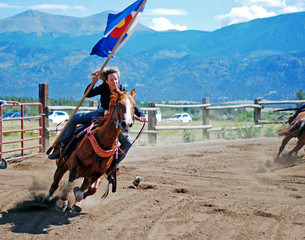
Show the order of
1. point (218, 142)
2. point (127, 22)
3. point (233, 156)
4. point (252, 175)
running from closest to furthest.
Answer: point (127, 22), point (252, 175), point (233, 156), point (218, 142)

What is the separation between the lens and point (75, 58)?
192125mm

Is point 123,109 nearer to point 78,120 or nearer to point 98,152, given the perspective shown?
point 98,152

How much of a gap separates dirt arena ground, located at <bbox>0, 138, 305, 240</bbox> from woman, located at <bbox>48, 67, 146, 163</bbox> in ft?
3.14

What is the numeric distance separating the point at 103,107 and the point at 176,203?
1934mm

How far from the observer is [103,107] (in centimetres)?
678

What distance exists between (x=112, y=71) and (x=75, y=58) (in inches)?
7504

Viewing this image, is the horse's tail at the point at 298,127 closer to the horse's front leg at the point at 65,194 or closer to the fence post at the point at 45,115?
the horse's front leg at the point at 65,194

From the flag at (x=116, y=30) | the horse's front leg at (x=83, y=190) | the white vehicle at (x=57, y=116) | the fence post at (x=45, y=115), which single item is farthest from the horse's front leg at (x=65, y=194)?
the white vehicle at (x=57, y=116)

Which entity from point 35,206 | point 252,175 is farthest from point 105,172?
point 252,175

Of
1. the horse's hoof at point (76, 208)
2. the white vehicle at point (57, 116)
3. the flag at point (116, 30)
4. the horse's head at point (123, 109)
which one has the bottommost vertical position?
the white vehicle at point (57, 116)

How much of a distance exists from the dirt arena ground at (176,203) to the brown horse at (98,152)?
0.43m

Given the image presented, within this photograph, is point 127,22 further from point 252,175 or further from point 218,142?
point 218,142

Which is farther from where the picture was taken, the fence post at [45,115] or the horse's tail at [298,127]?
the fence post at [45,115]

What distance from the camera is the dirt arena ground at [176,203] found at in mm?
5598
